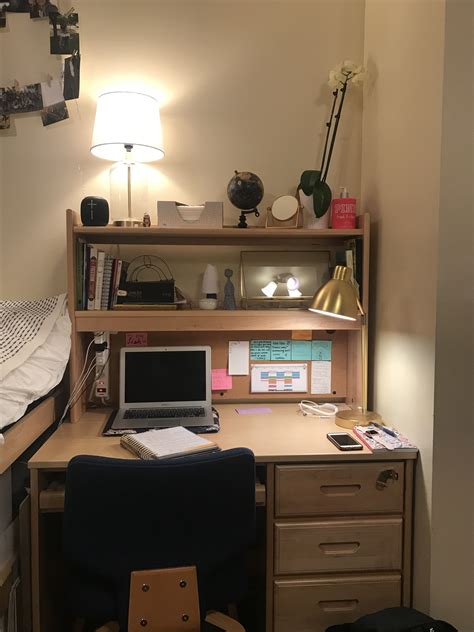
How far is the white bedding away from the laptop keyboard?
0.30m

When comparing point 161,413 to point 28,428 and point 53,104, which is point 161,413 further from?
point 53,104

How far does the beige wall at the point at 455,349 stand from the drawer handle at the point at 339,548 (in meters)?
0.23

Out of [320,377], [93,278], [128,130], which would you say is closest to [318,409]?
[320,377]

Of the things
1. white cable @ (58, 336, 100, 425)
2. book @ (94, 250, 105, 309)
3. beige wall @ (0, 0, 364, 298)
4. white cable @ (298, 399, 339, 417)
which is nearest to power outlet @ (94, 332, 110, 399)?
white cable @ (58, 336, 100, 425)

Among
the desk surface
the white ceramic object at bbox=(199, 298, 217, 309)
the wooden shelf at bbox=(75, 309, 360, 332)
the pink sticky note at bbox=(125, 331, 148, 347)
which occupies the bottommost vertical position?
the desk surface

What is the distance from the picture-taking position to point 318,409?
1941 mm

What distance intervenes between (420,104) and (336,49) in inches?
28.0

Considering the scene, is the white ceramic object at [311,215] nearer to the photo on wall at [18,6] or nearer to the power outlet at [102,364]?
the power outlet at [102,364]

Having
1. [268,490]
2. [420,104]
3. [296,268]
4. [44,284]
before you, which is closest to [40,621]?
[268,490]

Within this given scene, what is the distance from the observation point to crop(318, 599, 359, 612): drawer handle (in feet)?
5.03

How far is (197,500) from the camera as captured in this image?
118cm

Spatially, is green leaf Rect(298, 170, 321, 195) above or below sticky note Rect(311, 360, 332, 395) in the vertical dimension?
above

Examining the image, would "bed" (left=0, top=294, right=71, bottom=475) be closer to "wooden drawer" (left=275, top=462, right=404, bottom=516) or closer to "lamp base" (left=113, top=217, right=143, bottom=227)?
"lamp base" (left=113, top=217, right=143, bottom=227)

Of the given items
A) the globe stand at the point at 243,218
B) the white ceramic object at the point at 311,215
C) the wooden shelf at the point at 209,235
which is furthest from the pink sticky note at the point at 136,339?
the white ceramic object at the point at 311,215
